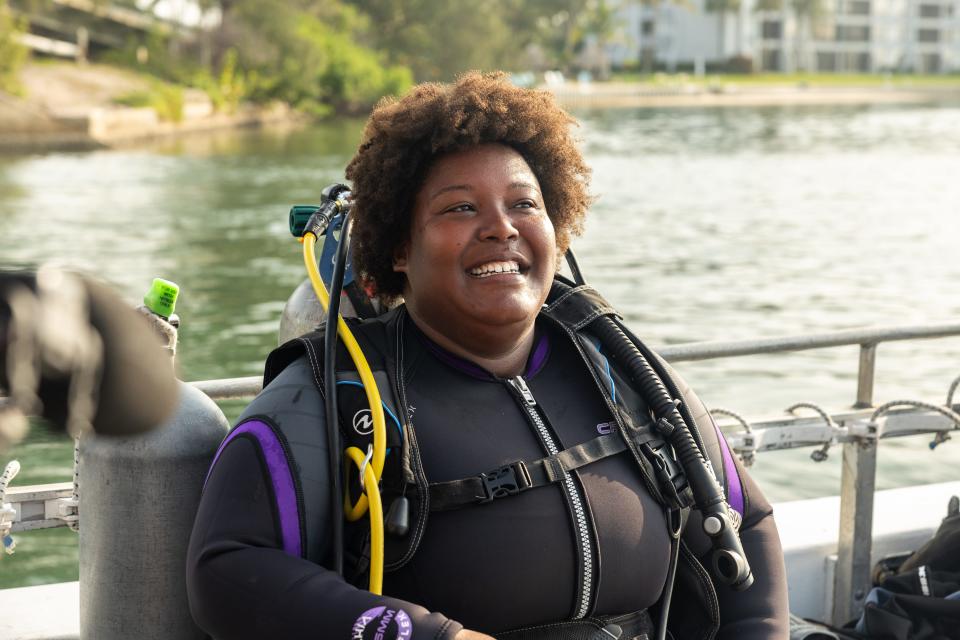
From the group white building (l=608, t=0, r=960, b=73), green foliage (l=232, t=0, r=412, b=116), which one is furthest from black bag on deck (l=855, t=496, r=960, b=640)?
white building (l=608, t=0, r=960, b=73)

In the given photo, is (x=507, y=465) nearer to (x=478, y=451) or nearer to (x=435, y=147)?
(x=478, y=451)

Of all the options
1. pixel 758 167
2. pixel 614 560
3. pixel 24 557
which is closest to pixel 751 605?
pixel 614 560

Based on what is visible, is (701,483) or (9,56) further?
(9,56)

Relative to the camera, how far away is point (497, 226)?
84.6 inches

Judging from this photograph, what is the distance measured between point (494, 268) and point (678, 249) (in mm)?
16635

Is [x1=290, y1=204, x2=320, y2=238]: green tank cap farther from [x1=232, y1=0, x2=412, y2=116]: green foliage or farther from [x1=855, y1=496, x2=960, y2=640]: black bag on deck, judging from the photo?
[x1=232, y1=0, x2=412, y2=116]: green foliage

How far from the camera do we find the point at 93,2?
46.0 meters

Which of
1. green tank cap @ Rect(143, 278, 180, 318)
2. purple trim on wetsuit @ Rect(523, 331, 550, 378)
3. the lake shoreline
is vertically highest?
green tank cap @ Rect(143, 278, 180, 318)

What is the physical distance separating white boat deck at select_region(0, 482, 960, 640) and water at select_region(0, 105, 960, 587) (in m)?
0.31

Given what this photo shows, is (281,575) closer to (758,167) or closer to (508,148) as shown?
(508,148)

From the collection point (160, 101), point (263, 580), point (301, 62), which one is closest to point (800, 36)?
point (301, 62)

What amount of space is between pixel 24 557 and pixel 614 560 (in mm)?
5088

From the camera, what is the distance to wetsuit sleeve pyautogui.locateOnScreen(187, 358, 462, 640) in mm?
1765

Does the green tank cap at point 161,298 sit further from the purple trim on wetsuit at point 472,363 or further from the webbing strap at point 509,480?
the webbing strap at point 509,480
